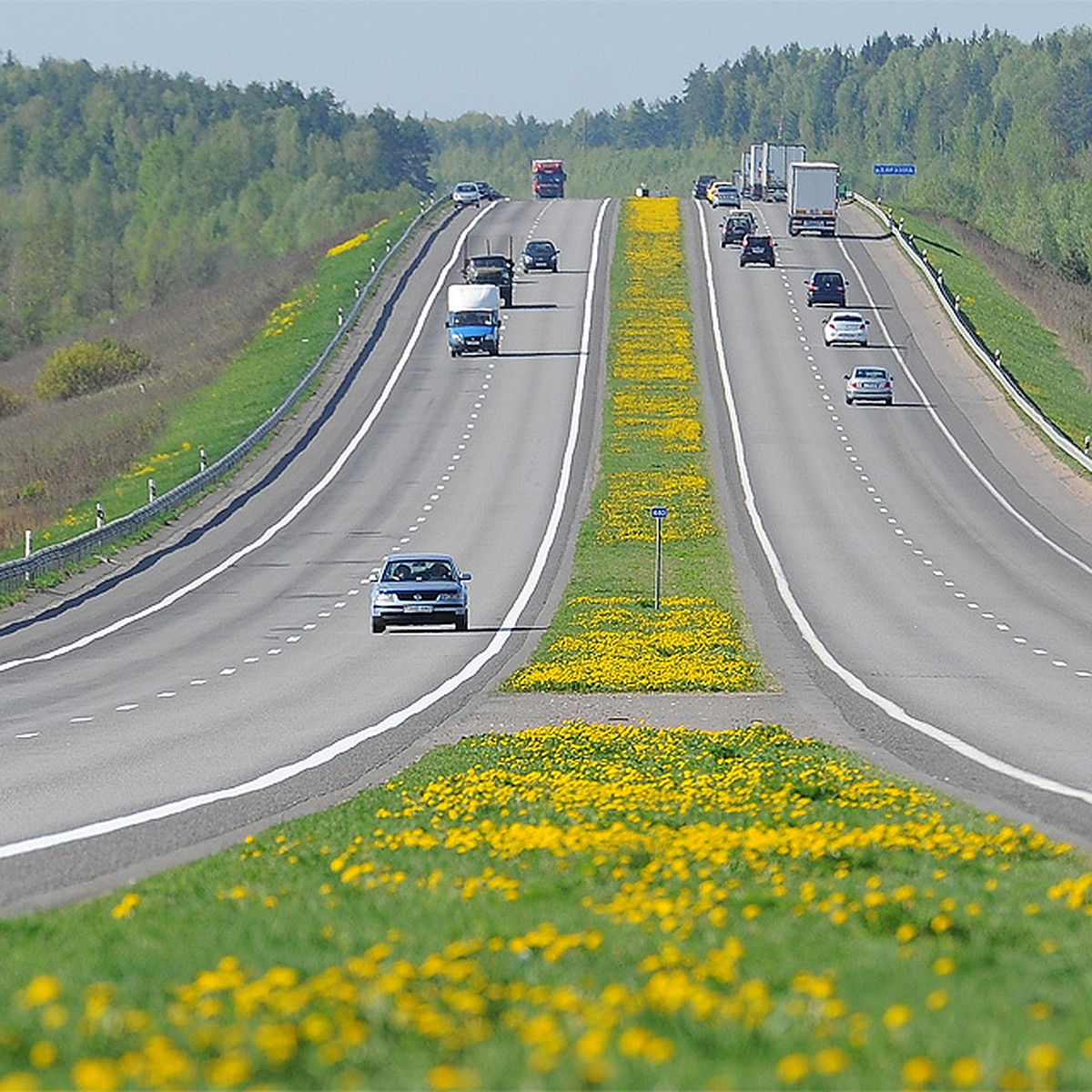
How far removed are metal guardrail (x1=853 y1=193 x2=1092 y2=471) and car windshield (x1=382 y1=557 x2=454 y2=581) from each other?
3022cm

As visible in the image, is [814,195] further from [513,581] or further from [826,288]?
[513,581]

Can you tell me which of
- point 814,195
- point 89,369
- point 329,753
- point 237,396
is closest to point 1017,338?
point 814,195

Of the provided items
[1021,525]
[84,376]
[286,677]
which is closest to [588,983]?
[286,677]

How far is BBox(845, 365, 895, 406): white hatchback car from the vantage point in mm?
77438

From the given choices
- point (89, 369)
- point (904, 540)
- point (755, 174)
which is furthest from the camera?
point (755, 174)

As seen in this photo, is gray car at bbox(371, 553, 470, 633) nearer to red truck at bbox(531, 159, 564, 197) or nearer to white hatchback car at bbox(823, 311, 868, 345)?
white hatchback car at bbox(823, 311, 868, 345)

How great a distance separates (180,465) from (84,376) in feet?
156

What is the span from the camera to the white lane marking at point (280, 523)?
35750mm

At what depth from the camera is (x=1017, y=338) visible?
94.4 m

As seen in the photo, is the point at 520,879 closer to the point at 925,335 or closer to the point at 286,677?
the point at 286,677

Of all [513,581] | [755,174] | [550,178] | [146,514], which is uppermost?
[755,174]

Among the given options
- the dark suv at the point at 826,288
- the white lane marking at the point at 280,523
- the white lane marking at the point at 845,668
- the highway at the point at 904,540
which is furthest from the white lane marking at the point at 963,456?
the white lane marking at the point at 280,523

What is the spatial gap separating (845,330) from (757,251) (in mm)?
22007

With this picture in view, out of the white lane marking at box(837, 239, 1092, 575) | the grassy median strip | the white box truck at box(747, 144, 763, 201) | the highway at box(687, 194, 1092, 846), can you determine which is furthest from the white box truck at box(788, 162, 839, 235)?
the white box truck at box(747, 144, 763, 201)
